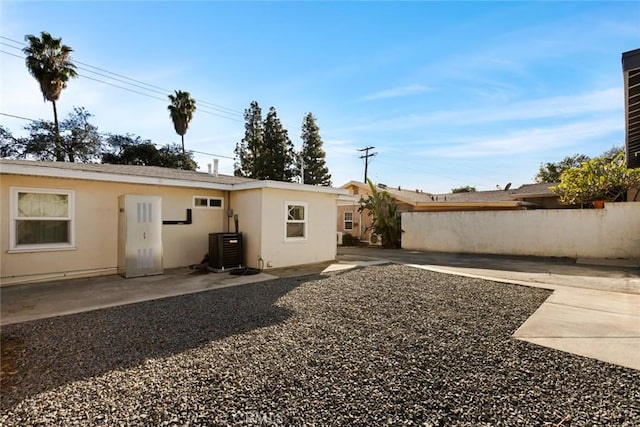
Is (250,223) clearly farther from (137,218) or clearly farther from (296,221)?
(137,218)

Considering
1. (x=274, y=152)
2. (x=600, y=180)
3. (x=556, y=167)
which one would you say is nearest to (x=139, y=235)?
(x=600, y=180)

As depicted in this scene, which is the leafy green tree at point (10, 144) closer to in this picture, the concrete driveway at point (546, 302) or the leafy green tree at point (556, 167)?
the concrete driveway at point (546, 302)

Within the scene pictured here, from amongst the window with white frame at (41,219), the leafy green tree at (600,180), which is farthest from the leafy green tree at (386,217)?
the window with white frame at (41,219)

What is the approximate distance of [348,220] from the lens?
2022 cm

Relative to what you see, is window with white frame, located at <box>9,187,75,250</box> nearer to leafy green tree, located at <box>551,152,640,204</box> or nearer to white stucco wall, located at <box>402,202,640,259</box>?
white stucco wall, located at <box>402,202,640,259</box>

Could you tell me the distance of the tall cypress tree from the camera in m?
30.1

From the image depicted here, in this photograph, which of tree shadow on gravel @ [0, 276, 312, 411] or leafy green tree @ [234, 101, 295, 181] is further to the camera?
leafy green tree @ [234, 101, 295, 181]

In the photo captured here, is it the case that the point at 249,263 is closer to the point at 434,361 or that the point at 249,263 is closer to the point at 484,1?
the point at 434,361

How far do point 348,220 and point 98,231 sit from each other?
47.4ft

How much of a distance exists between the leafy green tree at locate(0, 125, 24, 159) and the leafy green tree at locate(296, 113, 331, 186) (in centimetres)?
2204

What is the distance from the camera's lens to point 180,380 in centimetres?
289

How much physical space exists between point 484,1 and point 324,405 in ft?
30.8

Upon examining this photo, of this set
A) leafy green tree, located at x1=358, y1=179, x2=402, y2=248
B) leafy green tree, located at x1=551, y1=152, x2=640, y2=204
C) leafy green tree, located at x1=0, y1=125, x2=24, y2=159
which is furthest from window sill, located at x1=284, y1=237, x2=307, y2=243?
leafy green tree, located at x1=0, y1=125, x2=24, y2=159

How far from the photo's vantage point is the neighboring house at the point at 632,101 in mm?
3631
